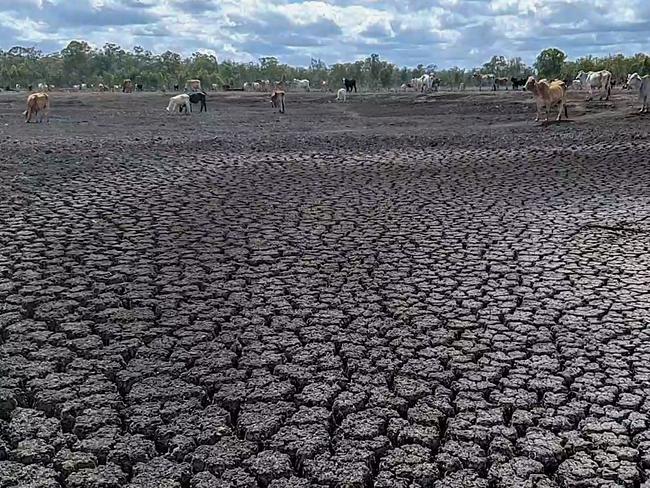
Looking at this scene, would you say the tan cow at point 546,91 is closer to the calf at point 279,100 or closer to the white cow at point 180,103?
the calf at point 279,100

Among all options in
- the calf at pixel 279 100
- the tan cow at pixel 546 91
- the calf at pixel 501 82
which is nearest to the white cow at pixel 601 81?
the tan cow at pixel 546 91

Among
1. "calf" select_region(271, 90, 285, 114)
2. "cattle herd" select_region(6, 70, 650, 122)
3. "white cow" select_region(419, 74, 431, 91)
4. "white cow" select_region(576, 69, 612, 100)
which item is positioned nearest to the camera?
"cattle herd" select_region(6, 70, 650, 122)

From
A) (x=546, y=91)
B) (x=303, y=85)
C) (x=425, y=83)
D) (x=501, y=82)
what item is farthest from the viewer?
(x=303, y=85)

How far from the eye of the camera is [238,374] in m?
5.18

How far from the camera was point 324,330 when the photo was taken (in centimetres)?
601

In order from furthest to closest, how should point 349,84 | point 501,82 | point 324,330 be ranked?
point 501,82 → point 349,84 → point 324,330

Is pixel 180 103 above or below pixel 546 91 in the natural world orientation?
below

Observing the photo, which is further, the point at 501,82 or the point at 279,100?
the point at 501,82

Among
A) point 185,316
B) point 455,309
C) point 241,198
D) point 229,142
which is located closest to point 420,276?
point 455,309

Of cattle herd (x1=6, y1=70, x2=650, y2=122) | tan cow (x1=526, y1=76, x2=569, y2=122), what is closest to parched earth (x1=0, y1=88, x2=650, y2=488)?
tan cow (x1=526, y1=76, x2=569, y2=122)

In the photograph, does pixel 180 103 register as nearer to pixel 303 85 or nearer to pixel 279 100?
pixel 279 100

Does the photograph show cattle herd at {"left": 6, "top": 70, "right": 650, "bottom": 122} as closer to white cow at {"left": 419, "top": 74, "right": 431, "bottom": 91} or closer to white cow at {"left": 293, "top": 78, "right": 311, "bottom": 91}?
white cow at {"left": 419, "top": 74, "right": 431, "bottom": 91}

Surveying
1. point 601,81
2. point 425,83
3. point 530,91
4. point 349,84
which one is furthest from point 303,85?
point 530,91

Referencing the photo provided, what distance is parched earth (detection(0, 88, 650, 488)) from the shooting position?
4.13 meters
